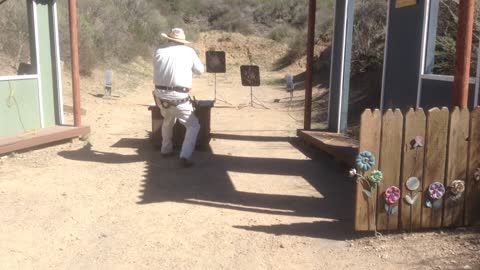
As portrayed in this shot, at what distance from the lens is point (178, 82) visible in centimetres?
776

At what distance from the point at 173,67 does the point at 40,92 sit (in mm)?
2917

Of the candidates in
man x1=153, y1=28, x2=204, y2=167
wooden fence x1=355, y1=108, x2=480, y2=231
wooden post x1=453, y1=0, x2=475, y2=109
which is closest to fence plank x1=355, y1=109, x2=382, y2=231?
wooden fence x1=355, y1=108, x2=480, y2=231

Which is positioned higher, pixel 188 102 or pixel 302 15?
pixel 302 15

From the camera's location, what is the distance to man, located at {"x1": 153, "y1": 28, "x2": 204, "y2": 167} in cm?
776

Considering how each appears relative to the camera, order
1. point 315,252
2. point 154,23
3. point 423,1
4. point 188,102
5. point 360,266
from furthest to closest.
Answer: point 154,23 < point 188,102 < point 423,1 < point 315,252 < point 360,266

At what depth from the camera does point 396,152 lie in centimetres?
482

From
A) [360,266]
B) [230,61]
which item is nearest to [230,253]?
[360,266]

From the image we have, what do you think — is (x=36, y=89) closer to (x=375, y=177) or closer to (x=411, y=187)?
(x=375, y=177)

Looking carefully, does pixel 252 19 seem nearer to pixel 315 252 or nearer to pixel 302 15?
pixel 302 15

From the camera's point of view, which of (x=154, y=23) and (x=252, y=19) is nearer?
(x=154, y=23)

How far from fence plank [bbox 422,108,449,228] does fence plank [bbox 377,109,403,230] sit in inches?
9.9

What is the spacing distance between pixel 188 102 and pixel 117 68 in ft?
54.6

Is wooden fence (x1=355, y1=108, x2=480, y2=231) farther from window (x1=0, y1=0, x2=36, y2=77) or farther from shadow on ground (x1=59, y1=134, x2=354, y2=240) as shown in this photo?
window (x1=0, y1=0, x2=36, y2=77)

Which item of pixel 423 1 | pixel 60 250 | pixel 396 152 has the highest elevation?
pixel 423 1
